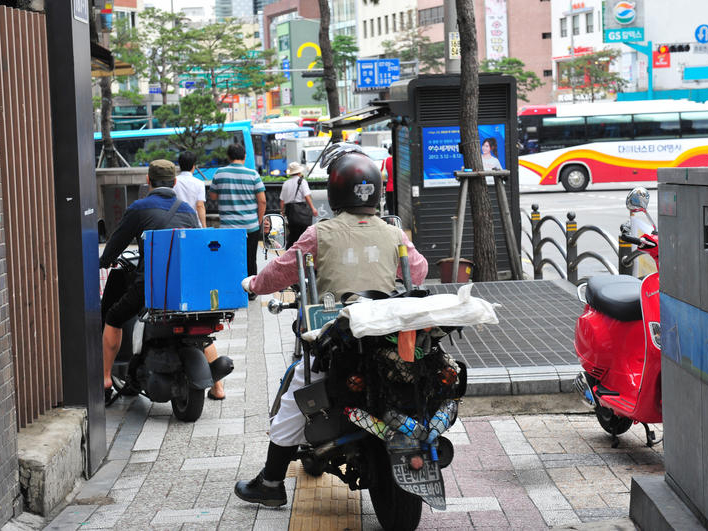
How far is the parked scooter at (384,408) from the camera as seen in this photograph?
4.10 m

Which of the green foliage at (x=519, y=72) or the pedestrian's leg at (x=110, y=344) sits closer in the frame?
the pedestrian's leg at (x=110, y=344)

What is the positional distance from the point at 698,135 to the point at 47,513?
31.5 m

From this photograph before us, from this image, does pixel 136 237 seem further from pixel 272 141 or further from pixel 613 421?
pixel 272 141

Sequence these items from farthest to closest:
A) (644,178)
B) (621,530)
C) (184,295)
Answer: (644,178)
(184,295)
(621,530)

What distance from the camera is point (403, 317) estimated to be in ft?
12.8

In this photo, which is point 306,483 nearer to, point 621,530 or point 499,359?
point 621,530

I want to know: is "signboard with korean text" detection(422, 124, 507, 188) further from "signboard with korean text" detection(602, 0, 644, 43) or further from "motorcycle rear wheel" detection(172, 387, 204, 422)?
"signboard with korean text" detection(602, 0, 644, 43)

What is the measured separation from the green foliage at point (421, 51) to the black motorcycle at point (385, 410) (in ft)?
223

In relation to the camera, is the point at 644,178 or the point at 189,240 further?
the point at 644,178

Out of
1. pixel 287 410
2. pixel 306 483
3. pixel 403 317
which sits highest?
pixel 403 317

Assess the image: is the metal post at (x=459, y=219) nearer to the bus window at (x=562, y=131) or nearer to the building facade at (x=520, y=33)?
the bus window at (x=562, y=131)

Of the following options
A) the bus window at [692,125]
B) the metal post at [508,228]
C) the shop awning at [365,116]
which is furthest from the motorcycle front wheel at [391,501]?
the bus window at [692,125]

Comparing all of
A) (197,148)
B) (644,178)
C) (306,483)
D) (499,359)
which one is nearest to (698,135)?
(644,178)

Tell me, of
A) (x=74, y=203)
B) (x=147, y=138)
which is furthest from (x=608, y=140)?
(x=74, y=203)
